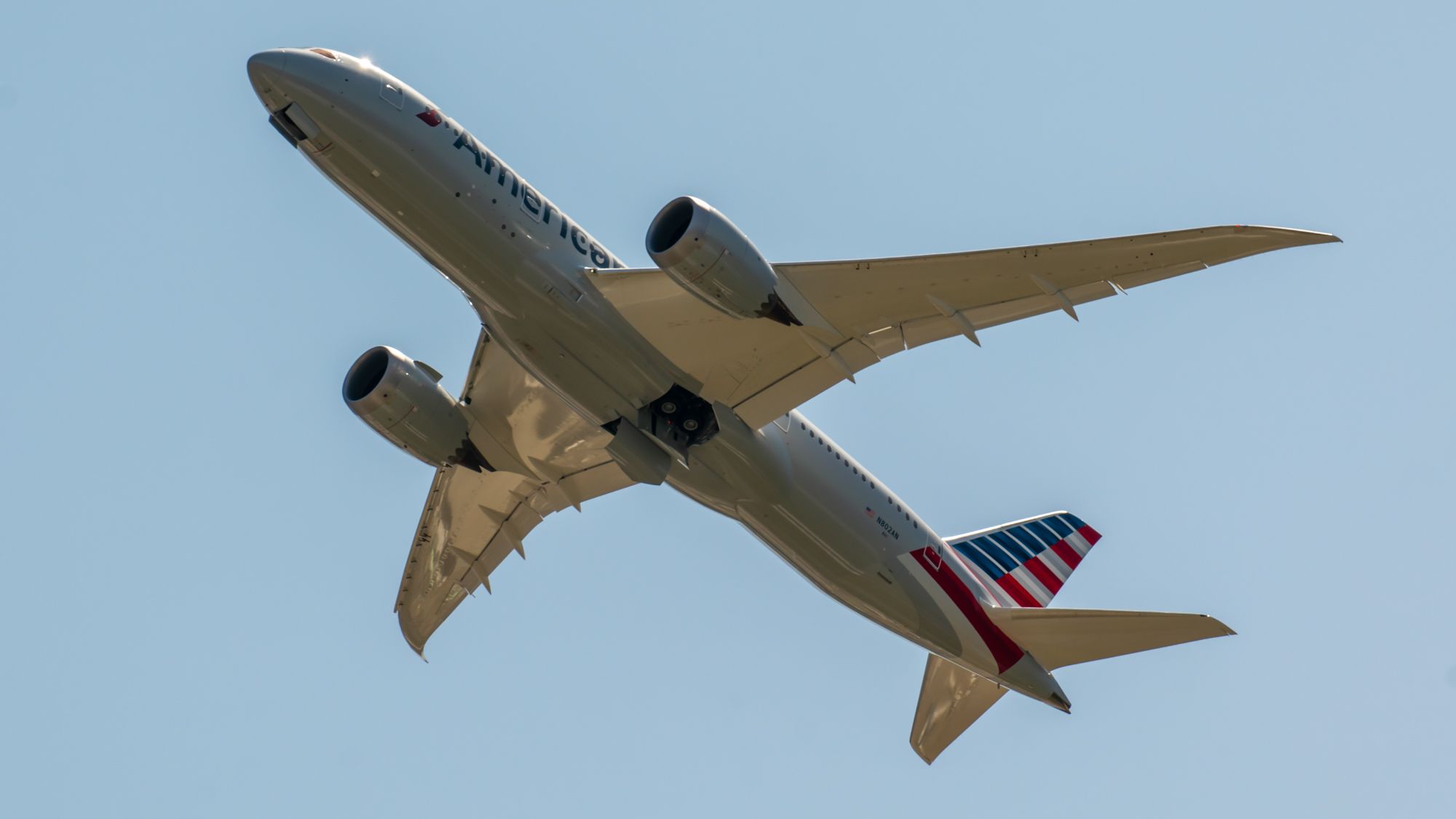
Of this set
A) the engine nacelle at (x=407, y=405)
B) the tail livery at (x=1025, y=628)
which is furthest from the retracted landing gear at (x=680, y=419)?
the tail livery at (x=1025, y=628)

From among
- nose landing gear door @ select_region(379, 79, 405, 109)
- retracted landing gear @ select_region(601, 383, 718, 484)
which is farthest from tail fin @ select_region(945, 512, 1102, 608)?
nose landing gear door @ select_region(379, 79, 405, 109)

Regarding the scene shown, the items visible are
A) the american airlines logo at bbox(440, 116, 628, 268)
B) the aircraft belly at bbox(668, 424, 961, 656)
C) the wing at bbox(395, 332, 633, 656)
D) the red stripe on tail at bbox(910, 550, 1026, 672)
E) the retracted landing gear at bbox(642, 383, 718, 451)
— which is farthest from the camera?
the red stripe on tail at bbox(910, 550, 1026, 672)

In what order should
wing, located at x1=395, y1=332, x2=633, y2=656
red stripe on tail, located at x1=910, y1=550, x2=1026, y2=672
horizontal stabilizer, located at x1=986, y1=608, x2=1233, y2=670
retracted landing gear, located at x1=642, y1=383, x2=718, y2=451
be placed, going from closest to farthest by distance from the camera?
retracted landing gear, located at x1=642, y1=383, x2=718, y2=451 < horizontal stabilizer, located at x1=986, y1=608, x2=1233, y2=670 < wing, located at x1=395, y1=332, x2=633, y2=656 < red stripe on tail, located at x1=910, y1=550, x2=1026, y2=672

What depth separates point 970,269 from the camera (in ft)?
80.2

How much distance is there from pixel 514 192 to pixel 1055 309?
8781 mm

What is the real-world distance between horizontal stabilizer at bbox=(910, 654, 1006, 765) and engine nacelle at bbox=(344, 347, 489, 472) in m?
10.9

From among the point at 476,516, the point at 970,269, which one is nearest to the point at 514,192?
the point at 970,269

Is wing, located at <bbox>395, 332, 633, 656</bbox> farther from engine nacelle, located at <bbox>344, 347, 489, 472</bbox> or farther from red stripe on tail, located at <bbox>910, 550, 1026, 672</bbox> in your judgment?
red stripe on tail, located at <bbox>910, 550, 1026, 672</bbox>

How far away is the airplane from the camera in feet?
79.4

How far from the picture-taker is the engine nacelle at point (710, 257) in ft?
78.1

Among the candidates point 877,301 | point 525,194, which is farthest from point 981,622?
point 525,194

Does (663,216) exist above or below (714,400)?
above

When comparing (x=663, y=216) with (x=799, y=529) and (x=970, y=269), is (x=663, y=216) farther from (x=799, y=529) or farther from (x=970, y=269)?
(x=799, y=529)

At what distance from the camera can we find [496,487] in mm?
32594
